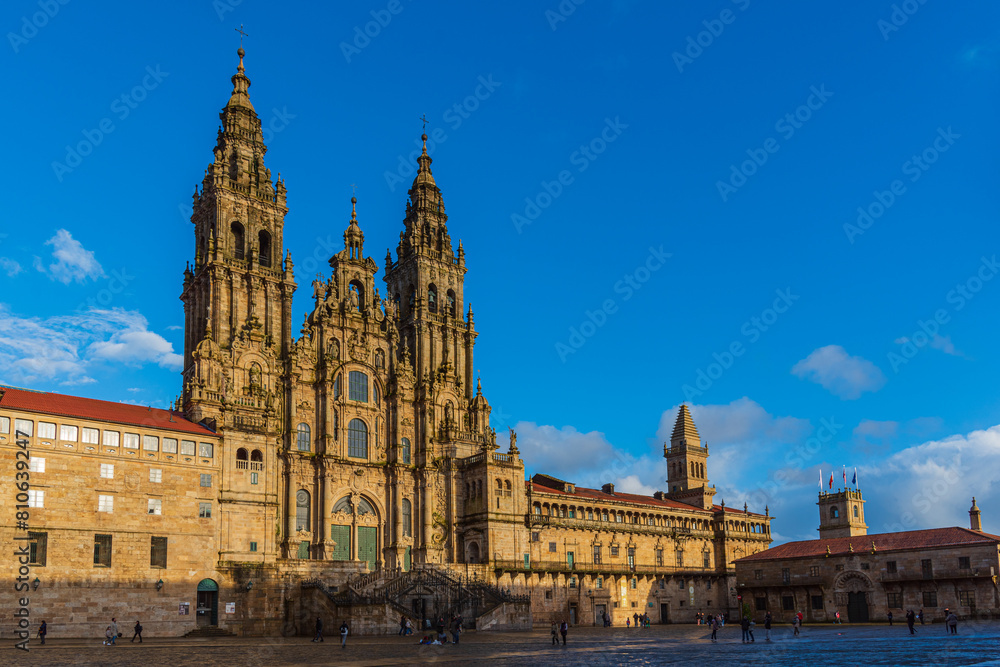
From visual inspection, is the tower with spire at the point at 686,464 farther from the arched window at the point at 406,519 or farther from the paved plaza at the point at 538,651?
the paved plaza at the point at 538,651

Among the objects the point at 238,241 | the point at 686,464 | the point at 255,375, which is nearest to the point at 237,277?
the point at 238,241

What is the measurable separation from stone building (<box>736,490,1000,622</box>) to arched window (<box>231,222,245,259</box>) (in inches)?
2295

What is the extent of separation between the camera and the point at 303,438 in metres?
74.5

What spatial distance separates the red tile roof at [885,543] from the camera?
249 feet

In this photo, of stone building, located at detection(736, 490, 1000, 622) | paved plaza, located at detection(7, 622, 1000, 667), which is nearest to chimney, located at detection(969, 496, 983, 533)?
stone building, located at detection(736, 490, 1000, 622)

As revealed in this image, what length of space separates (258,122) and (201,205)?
996 cm

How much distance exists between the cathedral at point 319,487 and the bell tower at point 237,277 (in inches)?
7.5

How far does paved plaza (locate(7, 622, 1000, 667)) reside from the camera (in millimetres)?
35781

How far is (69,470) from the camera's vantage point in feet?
179

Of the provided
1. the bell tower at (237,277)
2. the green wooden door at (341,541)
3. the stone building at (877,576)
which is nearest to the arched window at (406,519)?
the green wooden door at (341,541)

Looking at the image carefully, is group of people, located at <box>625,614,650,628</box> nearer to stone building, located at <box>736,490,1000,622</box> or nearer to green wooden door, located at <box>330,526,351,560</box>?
stone building, located at <box>736,490,1000,622</box>

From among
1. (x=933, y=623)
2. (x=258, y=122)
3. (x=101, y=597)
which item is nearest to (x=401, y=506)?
(x=101, y=597)

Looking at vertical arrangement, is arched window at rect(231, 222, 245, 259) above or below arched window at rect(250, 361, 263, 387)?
above

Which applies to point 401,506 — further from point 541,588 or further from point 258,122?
point 258,122
